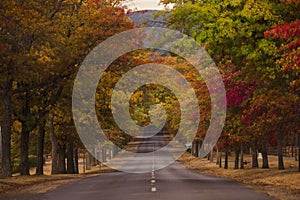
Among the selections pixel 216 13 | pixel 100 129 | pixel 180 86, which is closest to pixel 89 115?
pixel 100 129

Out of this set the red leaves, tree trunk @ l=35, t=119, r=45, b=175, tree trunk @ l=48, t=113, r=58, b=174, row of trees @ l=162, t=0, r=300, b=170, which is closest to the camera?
the red leaves

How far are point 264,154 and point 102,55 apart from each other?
16074 millimetres

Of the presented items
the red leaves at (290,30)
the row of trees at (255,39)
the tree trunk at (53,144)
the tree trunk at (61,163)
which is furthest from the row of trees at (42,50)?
the red leaves at (290,30)

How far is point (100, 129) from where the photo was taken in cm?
6325

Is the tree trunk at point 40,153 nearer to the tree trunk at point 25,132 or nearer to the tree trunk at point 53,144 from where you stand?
the tree trunk at point 53,144

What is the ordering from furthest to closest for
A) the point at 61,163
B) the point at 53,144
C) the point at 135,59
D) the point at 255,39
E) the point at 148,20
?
the point at 61,163 → the point at 53,144 → the point at 135,59 → the point at 148,20 → the point at 255,39

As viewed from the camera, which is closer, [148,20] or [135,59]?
[148,20]

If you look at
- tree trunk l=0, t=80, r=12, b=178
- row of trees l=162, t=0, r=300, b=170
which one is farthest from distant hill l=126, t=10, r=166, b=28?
tree trunk l=0, t=80, r=12, b=178

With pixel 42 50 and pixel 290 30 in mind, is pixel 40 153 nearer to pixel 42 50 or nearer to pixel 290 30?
pixel 42 50

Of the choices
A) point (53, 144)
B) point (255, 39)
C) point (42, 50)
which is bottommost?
point (53, 144)

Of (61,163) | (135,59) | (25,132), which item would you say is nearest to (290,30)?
(135,59)

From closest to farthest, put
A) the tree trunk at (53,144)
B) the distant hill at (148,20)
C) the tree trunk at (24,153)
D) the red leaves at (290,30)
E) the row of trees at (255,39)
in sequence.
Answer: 1. the red leaves at (290,30)
2. the row of trees at (255,39)
3. the distant hill at (148,20)
4. the tree trunk at (24,153)
5. the tree trunk at (53,144)

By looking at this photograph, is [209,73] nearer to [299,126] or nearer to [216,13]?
[299,126]

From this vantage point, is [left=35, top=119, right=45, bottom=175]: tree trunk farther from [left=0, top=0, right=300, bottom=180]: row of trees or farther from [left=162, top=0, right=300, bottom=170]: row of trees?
[left=162, top=0, right=300, bottom=170]: row of trees
